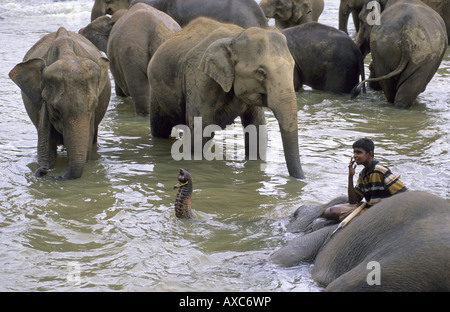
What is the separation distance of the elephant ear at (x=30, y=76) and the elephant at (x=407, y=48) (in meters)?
4.76

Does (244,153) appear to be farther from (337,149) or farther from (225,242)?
(225,242)

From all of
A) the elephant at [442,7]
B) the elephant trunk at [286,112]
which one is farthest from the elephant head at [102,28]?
the elephant at [442,7]

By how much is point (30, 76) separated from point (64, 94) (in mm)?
585

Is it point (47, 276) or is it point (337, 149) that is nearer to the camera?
point (47, 276)

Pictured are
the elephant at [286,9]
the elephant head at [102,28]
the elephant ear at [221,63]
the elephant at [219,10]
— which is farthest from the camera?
the elephant at [286,9]

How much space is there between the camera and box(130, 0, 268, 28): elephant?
1151 centimetres

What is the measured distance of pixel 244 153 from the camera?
899cm

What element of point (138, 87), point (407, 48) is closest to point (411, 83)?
point (407, 48)

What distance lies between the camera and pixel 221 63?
7668mm

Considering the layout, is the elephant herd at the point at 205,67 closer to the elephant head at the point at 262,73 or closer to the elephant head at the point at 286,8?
the elephant head at the point at 262,73

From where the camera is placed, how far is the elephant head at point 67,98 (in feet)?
24.5

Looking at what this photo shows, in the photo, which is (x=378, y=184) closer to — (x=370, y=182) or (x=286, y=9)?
(x=370, y=182)
